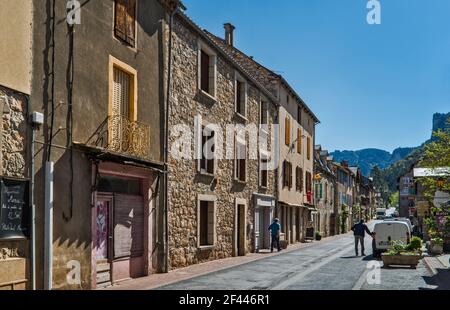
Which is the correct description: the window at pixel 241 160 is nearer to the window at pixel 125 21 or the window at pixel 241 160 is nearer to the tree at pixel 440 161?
the tree at pixel 440 161

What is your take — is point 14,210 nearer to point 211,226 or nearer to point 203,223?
point 203,223

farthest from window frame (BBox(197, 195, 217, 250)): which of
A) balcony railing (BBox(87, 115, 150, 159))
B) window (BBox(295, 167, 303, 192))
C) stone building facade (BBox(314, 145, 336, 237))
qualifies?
stone building facade (BBox(314, 145, 336, 237))

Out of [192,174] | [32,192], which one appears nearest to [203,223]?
[192,174]

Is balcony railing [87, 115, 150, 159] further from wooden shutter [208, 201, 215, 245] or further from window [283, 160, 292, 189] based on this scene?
window [283, 160, 292, 189]

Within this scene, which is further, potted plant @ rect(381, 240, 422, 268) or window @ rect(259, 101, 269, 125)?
window @ rect(259, 101, 269, 125)

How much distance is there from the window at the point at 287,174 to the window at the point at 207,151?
13.0m

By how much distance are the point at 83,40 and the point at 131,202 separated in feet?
15.2

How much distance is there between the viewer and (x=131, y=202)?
1453 cm

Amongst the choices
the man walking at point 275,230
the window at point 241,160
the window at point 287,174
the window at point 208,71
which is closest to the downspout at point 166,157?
the window at point 208,71

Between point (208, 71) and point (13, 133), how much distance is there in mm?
11805

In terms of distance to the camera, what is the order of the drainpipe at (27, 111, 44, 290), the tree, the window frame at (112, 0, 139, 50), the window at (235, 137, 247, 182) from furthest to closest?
1. the window at (235, 137, 247, 182)
2. the tree
3. the window frame at (112, 0, 139, 50)
4. the drainpipe at (27, 111, 44, 290)

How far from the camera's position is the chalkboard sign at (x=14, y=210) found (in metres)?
9.12

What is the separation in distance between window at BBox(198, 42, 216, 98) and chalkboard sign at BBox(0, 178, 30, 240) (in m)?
11.1

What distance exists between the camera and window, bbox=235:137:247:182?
77.9 ft
